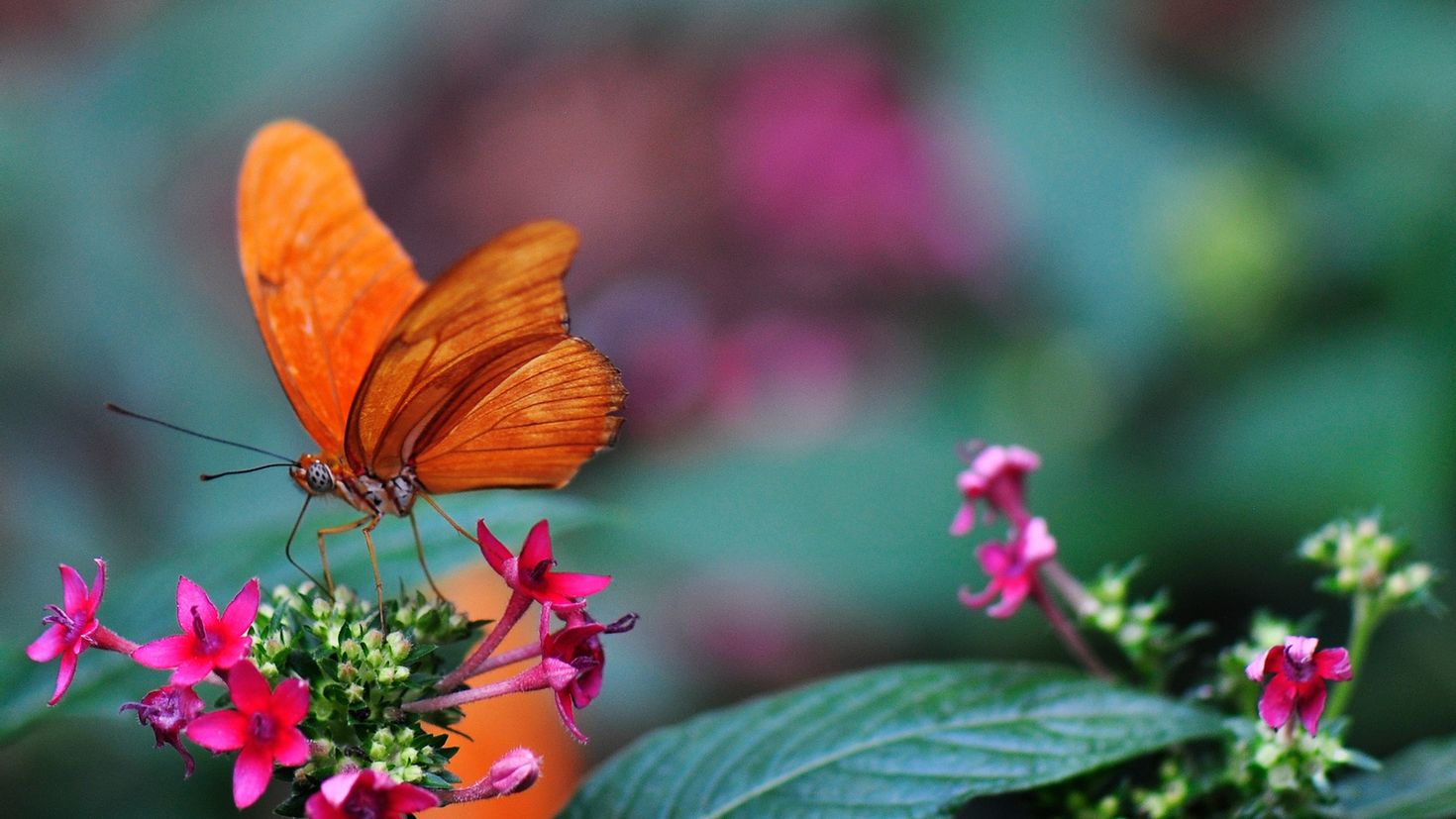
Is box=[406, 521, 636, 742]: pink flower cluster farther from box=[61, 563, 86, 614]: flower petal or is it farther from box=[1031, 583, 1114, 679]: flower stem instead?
box=[1031, 583, 1114, 679]: flower stem

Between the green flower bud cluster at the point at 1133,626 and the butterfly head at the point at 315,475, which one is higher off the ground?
the butterfly head at the point at 315,475

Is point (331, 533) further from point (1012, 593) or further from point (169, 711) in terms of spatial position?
point (1012, 593)

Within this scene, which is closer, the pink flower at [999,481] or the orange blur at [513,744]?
the pink flower at [999,481]

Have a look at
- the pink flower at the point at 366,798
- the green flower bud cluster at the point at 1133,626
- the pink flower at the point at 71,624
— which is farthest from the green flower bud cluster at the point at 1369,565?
the pink flower at the point at 71,624

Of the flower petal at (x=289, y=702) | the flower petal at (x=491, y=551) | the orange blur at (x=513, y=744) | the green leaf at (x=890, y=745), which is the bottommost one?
the orange blur at (x=513, y=744)

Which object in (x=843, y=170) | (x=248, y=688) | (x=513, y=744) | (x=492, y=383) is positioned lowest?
(x=513, y=744)

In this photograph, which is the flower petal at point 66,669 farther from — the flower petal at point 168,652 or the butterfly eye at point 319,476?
the butterfly eye at point 319,476

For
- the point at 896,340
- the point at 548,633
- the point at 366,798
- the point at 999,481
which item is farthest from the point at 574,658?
the point at 896,340
